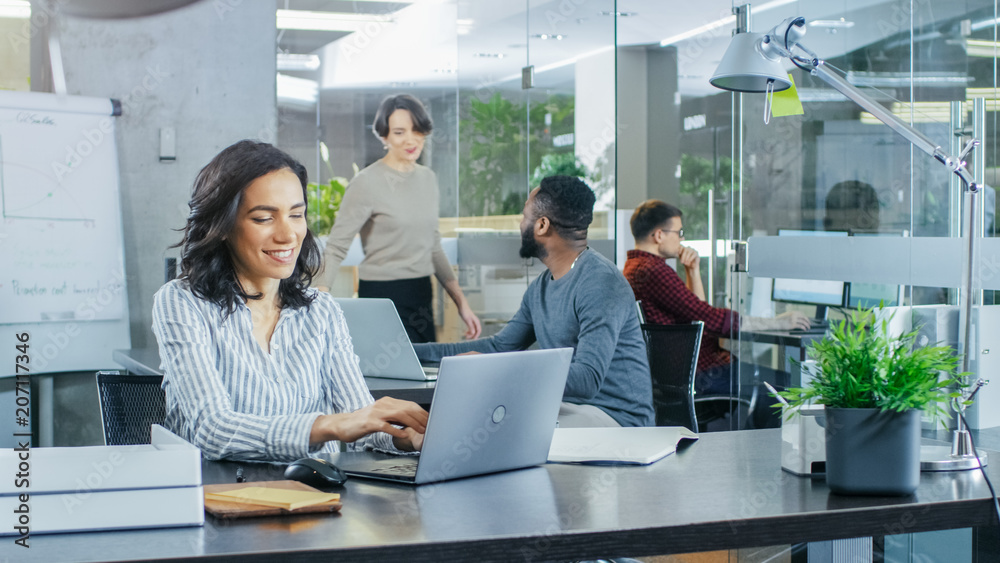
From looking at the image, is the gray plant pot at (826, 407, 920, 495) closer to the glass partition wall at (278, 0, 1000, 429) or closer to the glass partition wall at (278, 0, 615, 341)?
the glass partition wall at (278, 0, 1000, 429)

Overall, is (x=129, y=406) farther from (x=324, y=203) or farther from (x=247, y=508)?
(x=324, y=203)

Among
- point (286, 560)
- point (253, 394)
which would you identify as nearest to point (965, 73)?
point (253, 394)

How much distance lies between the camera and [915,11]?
294 cm

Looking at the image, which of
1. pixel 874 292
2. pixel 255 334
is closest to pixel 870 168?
pixel 874 292

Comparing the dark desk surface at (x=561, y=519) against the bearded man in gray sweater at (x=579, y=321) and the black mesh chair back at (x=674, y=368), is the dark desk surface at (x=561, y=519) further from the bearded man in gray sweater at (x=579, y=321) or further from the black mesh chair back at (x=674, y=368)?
the black mesh chair back at (x=674, y=368)

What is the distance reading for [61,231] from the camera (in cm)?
363

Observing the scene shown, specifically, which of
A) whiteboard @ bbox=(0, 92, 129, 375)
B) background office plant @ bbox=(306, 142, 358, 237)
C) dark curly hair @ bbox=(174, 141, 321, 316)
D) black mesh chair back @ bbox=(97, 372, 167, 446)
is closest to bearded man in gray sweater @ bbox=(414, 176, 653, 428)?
dark curly hair @ bbox=(174, 141, 321, 316)

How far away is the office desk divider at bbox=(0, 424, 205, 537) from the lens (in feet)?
3.59

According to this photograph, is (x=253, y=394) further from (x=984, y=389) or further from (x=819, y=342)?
(x=984, y=389)

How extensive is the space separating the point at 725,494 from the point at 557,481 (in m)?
0.26

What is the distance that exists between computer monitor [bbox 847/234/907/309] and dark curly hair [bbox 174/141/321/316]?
6.47 feet

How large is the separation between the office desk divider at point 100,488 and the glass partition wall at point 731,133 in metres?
1.72

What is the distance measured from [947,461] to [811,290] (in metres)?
2.12

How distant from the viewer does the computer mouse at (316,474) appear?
136 cm
